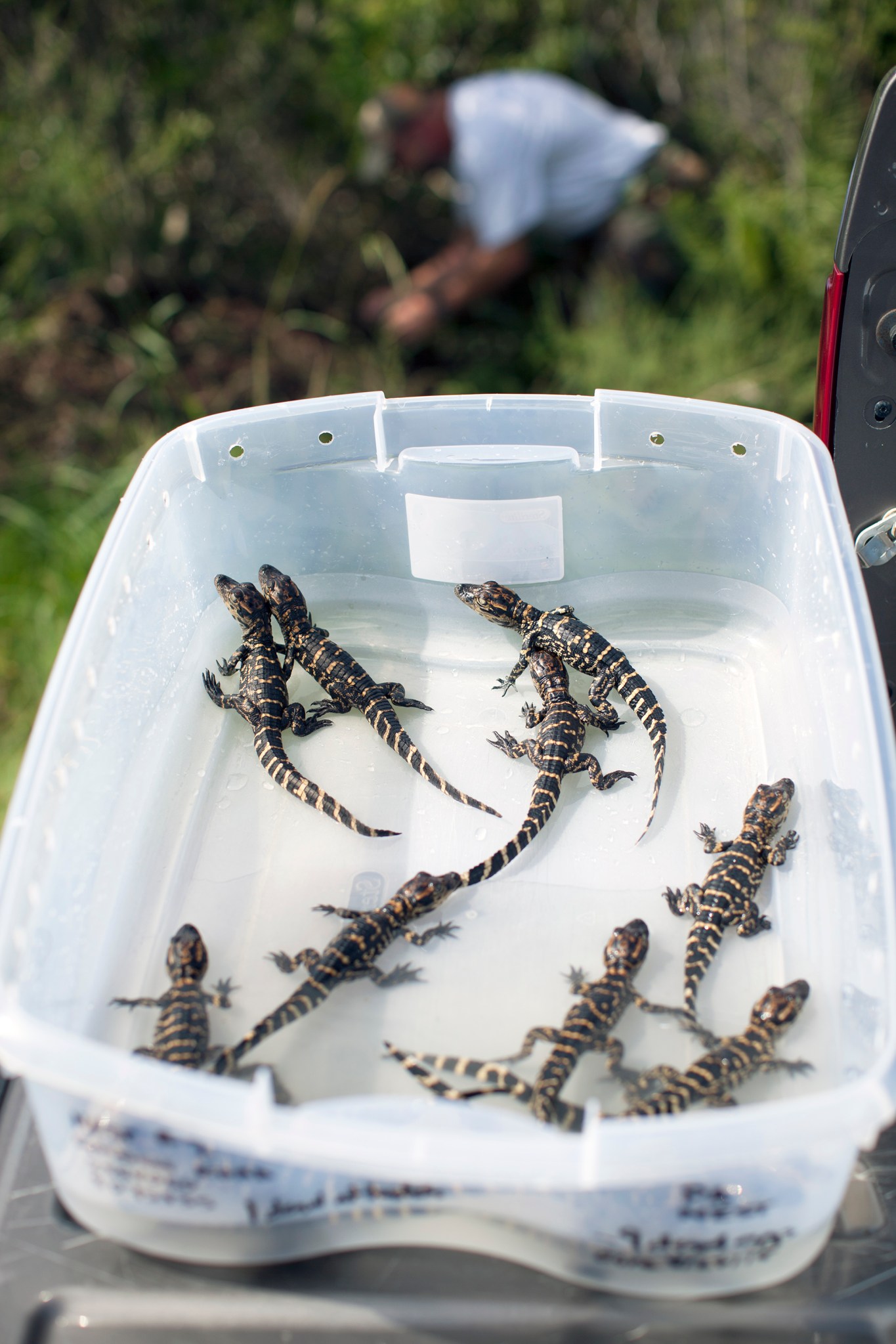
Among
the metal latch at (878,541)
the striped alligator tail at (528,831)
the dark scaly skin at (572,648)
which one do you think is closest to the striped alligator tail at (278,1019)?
the striped alligator tail at (528,831)

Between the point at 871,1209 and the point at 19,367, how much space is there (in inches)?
307

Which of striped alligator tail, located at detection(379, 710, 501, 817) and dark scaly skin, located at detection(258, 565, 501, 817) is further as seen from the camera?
dark scaly skin, located at detection(258, 565, 501, 817)

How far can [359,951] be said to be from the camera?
2.90 metres

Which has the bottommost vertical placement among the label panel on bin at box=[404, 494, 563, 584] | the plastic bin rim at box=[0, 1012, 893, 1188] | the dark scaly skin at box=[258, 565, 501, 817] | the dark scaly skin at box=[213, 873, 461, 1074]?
the plastic bin rim at box=[0, 1012, 893, 1188]

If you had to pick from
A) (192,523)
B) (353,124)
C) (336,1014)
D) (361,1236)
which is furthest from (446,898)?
(353,124)

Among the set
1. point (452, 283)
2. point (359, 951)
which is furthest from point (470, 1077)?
point (452, 283)

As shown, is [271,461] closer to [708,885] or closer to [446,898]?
[446,898]

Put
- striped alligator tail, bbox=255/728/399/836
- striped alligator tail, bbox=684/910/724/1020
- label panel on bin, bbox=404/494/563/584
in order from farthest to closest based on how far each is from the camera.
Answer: label panel on bin, bbox=404/494/563/584, striped alligator tail, bbox=255/728/399/836, striped alligator tail, bbox=684/910/724/1020

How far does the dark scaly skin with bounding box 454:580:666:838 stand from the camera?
141 inches

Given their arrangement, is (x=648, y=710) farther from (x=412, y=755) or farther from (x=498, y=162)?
(x=498, y=162)

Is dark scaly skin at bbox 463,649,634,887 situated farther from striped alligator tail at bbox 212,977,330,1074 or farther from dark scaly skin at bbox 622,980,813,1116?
dark scaly skin at bbox 622,980,813,1116

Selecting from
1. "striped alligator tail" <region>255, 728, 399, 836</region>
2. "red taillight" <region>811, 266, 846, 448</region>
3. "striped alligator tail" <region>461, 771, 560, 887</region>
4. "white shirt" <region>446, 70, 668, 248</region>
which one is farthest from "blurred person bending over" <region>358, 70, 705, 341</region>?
"striped alligator tail" <region>461, 771, 560, 887</region>

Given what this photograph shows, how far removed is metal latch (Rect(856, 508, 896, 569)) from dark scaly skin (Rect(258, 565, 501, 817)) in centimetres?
156

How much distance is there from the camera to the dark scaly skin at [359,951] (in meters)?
→ 2.78
